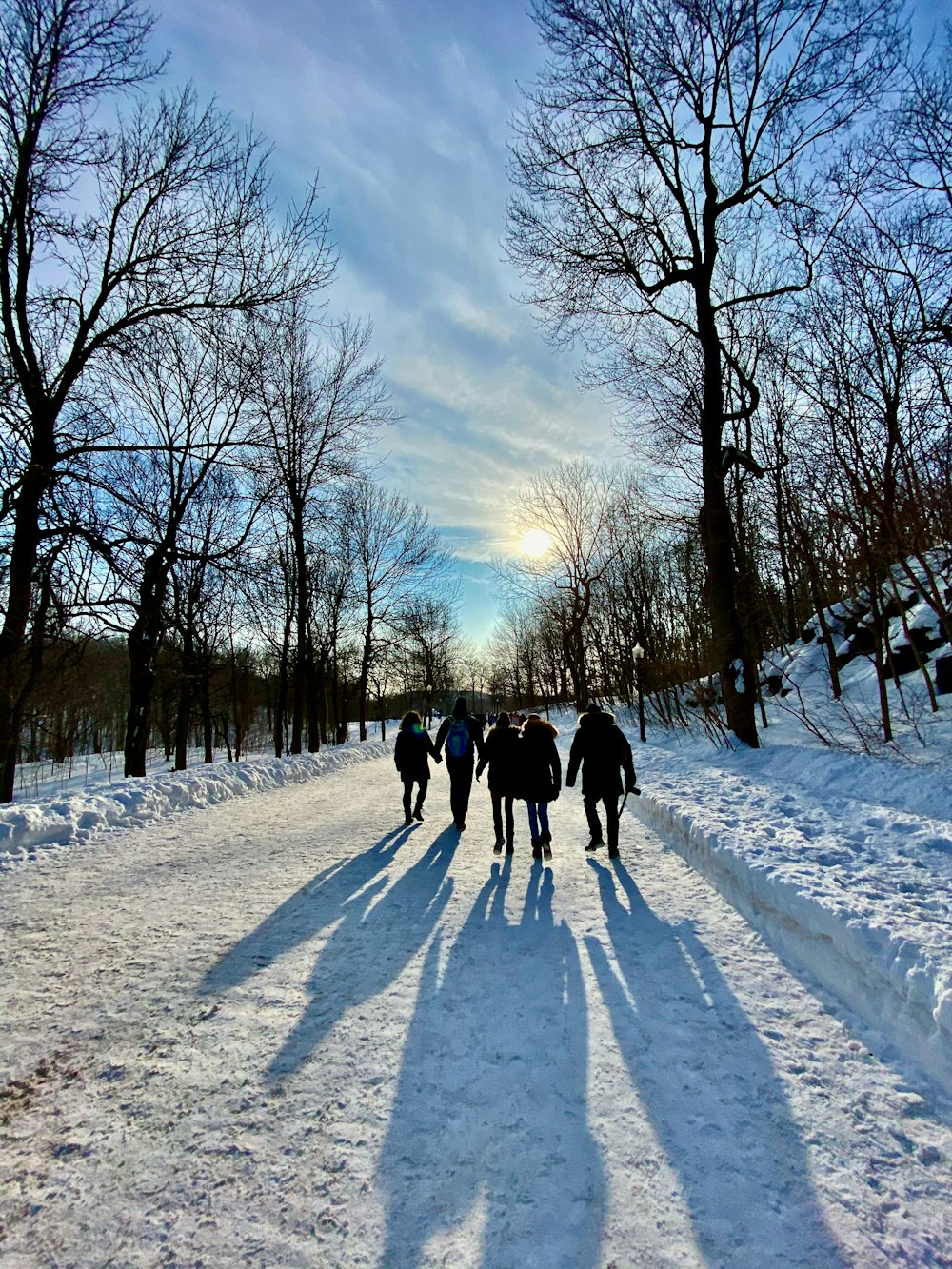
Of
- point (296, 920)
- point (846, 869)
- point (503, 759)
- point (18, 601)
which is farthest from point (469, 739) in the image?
point (18, 601)

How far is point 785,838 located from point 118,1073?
222 inches

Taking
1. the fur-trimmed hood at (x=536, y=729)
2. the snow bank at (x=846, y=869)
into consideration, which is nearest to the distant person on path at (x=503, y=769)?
the fur-trimmed hood at (x=536, y=729)

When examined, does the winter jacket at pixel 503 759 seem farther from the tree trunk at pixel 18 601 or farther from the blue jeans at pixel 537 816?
the tree trunk at pixel 18 601

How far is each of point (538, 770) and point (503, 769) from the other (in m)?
0.60

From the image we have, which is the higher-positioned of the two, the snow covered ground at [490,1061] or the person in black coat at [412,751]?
the person in black coat at [412,751]

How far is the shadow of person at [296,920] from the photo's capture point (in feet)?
A: 12.2

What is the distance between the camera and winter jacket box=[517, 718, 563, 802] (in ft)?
23.5

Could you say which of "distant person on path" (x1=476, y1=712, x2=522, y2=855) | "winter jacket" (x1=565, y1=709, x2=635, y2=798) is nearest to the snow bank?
"winter jacket" (x1=565, y1=709, x2=635, y2=798)

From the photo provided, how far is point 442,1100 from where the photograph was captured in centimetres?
255

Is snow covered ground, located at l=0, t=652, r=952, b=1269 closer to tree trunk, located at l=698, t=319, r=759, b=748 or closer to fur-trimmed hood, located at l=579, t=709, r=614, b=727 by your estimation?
fur-trimmed hood, located at l=579, t=709, r=614, b=727

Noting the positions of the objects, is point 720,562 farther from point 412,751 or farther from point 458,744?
point 412,751

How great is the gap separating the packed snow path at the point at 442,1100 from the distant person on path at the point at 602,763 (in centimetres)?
203

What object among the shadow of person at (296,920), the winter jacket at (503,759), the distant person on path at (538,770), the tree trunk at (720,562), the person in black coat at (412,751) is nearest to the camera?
the shadow of person at (296,920)

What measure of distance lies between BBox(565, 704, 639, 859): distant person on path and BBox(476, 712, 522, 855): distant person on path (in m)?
0.84
